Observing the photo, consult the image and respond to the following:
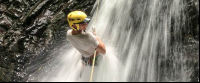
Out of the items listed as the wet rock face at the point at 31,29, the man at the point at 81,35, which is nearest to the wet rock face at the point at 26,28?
the wet rock face at the point at 31,29

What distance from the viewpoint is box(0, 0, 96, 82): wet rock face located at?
18.4ft

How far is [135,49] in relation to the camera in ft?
16.7

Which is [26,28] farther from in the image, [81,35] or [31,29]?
[81,35]

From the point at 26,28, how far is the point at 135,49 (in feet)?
14.1

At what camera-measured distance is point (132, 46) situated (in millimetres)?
5203

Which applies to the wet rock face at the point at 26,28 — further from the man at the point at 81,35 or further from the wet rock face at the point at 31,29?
the man at the point at 81,35

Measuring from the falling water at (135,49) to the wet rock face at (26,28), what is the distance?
28.4 inches

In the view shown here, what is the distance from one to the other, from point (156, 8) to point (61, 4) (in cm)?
394

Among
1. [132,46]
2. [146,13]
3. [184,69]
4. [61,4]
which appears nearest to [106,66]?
[132,46]

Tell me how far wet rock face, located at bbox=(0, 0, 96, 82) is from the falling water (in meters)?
0.72

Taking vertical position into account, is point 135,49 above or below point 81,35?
below

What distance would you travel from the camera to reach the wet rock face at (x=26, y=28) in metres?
5.59

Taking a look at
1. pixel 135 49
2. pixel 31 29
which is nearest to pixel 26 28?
pixel 31 29

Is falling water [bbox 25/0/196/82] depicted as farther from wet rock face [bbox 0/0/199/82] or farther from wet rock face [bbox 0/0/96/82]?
wet rock face [bbox 0/0/96/82]
